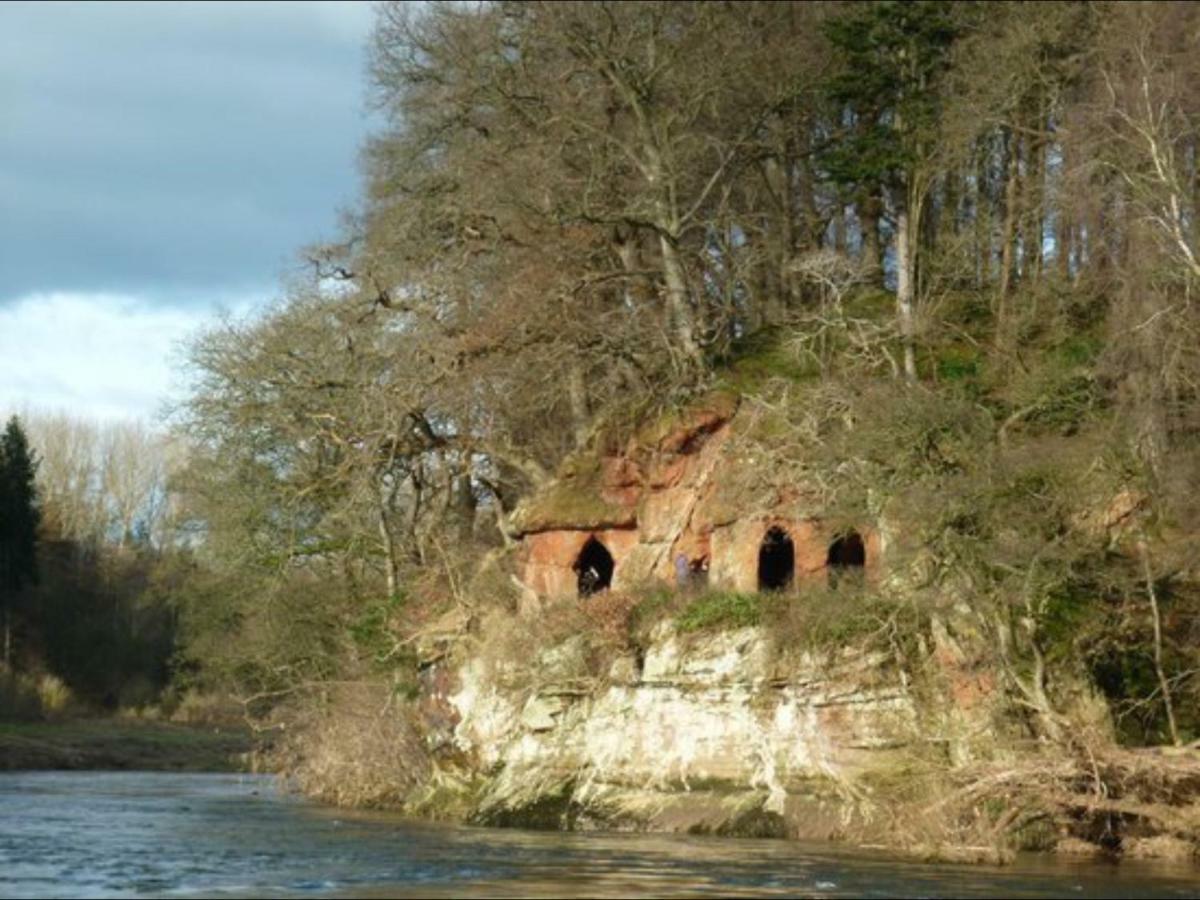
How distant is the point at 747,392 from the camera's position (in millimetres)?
44469

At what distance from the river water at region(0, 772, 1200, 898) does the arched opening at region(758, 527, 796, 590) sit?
9.77m

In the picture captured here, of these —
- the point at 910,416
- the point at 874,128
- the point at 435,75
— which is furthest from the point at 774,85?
the point at 910,416

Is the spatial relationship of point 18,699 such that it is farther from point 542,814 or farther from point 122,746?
point 542,814

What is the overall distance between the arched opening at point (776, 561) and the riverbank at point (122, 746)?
24.2m

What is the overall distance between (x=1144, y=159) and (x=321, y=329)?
22.3 metres

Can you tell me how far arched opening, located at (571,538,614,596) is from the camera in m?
46.5

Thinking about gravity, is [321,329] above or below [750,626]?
above

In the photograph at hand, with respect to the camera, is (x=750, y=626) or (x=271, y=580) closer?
(x=750, y=626)

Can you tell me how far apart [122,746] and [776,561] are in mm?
32655

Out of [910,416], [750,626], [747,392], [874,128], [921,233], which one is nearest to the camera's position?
[910,416]

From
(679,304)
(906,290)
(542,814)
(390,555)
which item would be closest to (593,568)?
(390,555)

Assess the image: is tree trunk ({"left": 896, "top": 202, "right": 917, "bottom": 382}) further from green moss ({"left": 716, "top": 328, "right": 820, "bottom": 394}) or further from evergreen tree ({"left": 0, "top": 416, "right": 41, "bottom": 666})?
evergreen tree ({"left": 0, "top": 416, "right": 41, "bottom": 666})

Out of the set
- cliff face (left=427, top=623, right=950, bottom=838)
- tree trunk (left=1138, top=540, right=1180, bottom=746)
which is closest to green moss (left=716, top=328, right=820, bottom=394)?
cliff face (left=427, top=623, right=950, bottom=838)

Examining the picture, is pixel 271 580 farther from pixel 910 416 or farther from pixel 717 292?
pixel 910 416
